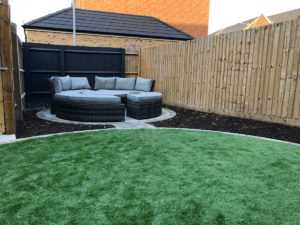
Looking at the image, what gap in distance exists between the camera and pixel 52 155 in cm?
329

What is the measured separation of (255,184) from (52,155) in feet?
8.55

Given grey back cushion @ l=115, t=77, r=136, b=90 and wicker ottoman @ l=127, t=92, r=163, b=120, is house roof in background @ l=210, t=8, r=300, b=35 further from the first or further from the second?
wicker ottoman @ l=127, t=92, r=163, b=120

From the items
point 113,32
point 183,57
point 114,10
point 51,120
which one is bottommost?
point 51,120

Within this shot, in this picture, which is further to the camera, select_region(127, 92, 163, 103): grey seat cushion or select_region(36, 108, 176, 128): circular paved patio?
select_region(127, 92, 163, 103): grey seat cushion

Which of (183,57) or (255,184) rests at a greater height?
(183,57)

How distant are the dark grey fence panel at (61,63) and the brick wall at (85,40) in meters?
4.74

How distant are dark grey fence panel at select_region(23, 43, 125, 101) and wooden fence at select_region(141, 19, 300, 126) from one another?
8.97 feet

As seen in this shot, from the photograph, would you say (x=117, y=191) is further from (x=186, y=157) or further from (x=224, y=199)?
(x=186, y=157)

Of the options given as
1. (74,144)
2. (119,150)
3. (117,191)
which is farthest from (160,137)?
(117,191)

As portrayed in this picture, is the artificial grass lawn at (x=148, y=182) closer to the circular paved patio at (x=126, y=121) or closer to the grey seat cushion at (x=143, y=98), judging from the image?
the circular paved patio at (x=126, y=121)

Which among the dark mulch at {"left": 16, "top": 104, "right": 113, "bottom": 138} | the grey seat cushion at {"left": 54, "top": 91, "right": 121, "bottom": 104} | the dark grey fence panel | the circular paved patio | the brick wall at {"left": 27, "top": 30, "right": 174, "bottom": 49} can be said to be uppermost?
the brick wall at {"left": 27, "top": 30, "right": 174, "bottom": 49}

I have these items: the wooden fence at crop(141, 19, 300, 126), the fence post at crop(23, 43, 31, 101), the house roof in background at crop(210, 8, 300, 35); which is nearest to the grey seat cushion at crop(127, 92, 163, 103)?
the wooden fence at crop(141, 19, 300, 126)

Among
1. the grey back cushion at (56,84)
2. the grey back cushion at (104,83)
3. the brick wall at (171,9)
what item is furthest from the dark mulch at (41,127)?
the brick wall at (171,9)

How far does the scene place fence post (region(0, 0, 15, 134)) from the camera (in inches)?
160
